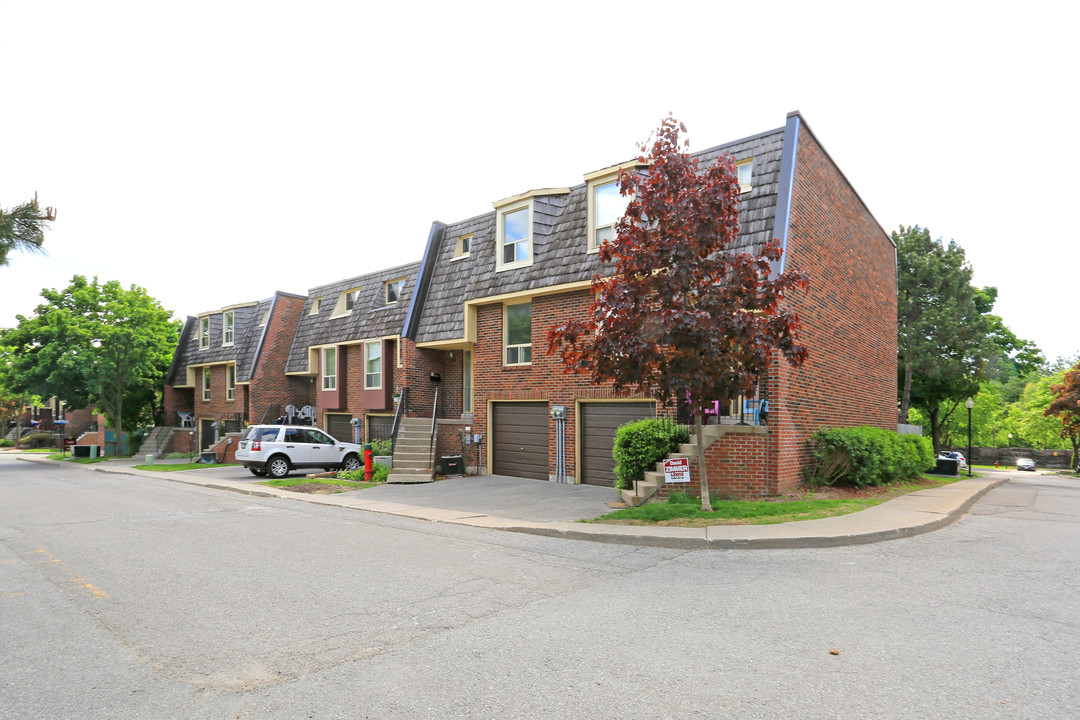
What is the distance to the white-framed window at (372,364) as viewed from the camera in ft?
79.0

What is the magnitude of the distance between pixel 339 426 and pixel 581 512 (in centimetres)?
1727

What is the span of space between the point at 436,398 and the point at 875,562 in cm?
1540

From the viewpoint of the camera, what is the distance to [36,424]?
63.6 metres

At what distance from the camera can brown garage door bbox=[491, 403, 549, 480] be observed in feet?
58.8

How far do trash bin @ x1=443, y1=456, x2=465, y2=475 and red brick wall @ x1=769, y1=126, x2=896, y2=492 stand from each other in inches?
392

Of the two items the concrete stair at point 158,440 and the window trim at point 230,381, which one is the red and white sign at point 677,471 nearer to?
the window trim at point 230,381

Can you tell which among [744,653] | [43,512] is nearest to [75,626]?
[744,653]

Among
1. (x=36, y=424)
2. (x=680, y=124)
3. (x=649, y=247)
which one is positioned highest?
(x=680, y=124)

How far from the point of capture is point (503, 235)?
19.5 m

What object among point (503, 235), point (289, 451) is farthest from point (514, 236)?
point (289, 451)

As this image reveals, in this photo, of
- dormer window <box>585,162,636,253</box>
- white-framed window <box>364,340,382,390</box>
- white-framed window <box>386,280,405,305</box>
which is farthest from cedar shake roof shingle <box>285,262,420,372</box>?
dormer window <box>585,162,636,253</box>

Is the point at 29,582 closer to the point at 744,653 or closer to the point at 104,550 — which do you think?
the point at 104,550

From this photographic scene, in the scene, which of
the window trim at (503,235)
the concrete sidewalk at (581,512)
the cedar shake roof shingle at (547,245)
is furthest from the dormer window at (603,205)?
the concrete sidewalk at (581,512)

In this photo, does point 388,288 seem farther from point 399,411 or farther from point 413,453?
point 413,453
